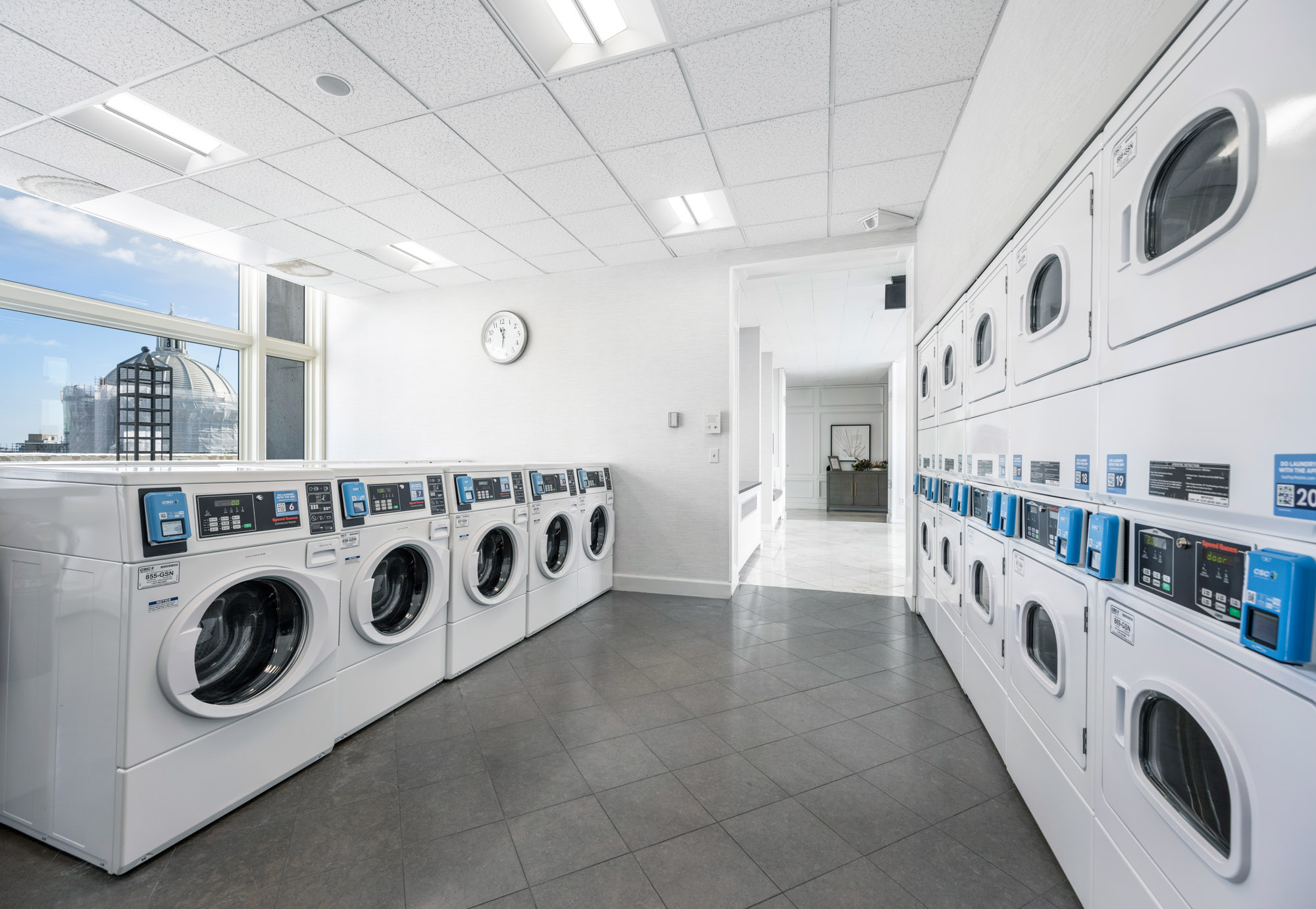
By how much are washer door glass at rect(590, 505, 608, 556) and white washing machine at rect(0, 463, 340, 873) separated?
2347 millimetres

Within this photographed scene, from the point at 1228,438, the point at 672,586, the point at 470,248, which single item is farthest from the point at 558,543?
the point at 1228,438

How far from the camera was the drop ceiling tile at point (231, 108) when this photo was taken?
2217mm

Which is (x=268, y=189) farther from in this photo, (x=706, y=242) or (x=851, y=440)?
(x=851, y=440)

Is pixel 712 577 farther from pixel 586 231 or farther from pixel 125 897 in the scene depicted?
pixel 125 897

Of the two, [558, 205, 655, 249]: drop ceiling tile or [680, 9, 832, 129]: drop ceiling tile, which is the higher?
[680, 9, 832, 129]: drop ceiling tile

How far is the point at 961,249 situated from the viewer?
8.05 ft

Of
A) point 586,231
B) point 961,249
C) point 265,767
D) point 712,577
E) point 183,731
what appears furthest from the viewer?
point 712,577

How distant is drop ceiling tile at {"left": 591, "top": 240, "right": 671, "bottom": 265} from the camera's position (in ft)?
12.9

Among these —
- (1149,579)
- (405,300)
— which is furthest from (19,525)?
(405,300)

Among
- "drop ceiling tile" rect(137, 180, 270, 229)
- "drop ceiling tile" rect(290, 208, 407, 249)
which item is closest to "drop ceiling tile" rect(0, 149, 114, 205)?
"drop ceiling tile" rect(137, 180, 270, 229)

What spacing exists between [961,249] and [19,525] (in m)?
3.54

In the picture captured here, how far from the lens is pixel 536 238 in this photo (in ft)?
12.5

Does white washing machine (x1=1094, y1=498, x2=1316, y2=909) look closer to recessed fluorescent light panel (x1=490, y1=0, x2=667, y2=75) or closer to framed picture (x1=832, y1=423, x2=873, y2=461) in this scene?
recessed fluorescent light panel (x1=490, y1=0, x2=667, y2=75)

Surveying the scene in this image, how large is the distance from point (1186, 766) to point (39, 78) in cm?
422
